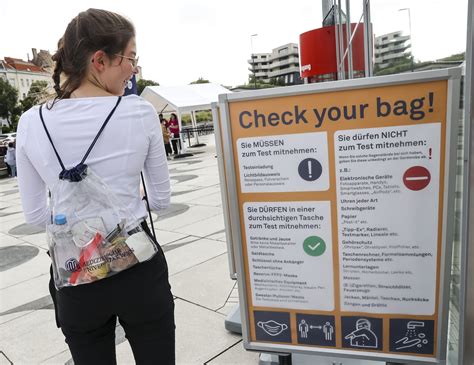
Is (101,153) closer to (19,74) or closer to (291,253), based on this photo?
(291,253)

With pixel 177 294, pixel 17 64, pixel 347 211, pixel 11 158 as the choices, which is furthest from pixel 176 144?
pixel 17 64

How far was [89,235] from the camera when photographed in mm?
1350

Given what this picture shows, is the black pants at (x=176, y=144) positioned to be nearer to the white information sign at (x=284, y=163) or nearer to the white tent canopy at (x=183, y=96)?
the white tent canopy at (x=183, y=96)

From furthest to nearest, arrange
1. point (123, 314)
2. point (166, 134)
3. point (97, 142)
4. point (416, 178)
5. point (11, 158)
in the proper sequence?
point (11, 158) → point (166, 134) → point (416, 178) → point (123, 314) → point (97, 142)

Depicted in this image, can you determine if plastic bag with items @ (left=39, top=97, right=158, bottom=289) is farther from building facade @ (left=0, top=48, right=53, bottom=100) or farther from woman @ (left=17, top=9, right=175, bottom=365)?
building facade @ (left=0, top=48, right=53, bottom=100)

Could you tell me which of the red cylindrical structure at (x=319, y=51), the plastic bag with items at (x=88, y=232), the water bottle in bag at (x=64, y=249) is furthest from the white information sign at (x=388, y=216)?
the red cylindrical structure at (x=319, y=51)

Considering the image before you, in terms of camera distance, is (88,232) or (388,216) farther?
(388,216)

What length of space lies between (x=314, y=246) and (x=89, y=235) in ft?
3.08

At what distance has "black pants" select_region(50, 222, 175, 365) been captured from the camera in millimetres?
1403

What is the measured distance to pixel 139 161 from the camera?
4.66ft

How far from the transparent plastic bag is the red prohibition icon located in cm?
106

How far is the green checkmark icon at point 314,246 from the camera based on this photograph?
1.73 meters

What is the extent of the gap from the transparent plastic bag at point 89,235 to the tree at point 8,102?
6511 cm

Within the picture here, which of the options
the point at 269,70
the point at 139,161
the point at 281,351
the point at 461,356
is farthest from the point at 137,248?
the point at 269,70
